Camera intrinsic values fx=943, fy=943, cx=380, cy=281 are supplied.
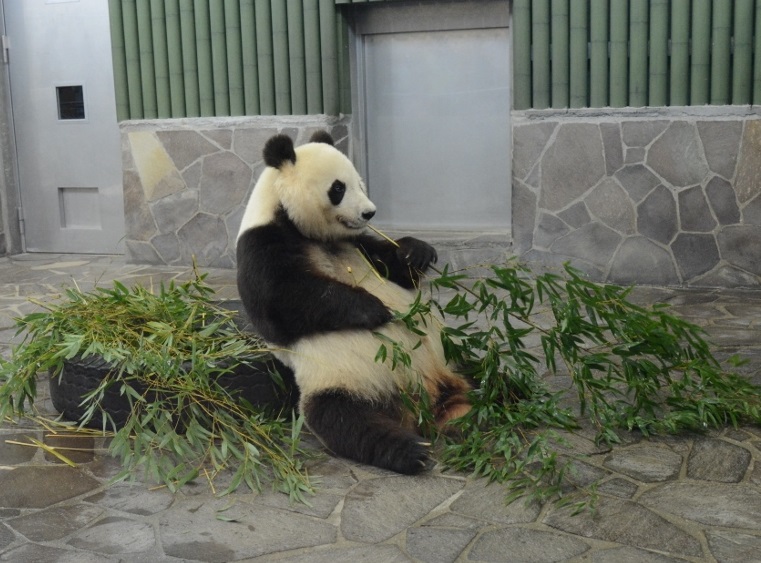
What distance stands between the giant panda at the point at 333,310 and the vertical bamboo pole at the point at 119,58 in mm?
4237

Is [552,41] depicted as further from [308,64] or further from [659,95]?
[308,64]

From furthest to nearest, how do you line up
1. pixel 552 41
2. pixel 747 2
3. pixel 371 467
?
pixel 552 41
pixel 747 2
pixel 371 467

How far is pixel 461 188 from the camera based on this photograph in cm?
679

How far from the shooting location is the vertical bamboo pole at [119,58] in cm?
711

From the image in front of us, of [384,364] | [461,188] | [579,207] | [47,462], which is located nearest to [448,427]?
[384,364]

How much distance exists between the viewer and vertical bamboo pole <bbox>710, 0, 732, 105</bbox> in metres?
5.71

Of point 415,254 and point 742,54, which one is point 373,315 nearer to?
point 415,254

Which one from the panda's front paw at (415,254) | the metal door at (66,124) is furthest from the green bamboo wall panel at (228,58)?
the panda's front paw at (415,254)

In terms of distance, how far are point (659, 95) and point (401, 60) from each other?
1.89m

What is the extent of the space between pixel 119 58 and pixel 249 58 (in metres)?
1.12

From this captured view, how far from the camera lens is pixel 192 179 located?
7086 mm

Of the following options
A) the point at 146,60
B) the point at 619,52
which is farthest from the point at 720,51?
the point at 146,60

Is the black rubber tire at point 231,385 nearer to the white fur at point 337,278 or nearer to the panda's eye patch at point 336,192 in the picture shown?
the white fur at point 337,278

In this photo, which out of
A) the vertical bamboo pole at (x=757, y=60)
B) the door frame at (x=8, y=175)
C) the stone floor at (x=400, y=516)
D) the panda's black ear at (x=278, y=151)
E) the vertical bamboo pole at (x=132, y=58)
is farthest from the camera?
the door frame at (x=8, y=175)
